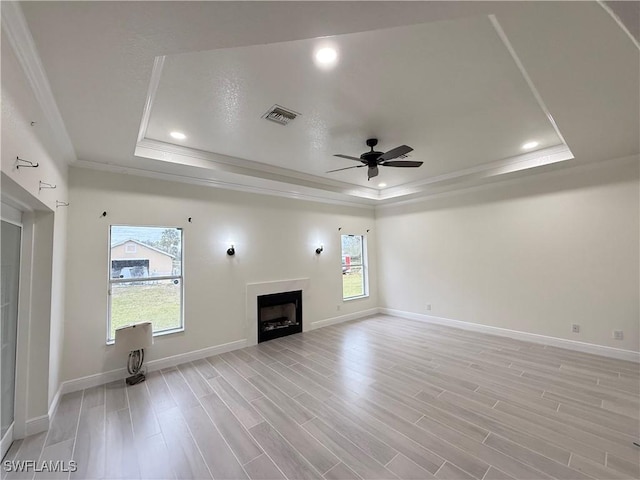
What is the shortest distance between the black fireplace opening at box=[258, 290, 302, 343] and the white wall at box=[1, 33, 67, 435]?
8.97 ft

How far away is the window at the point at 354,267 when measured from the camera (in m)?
6.42

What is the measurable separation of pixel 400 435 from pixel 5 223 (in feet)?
12.1

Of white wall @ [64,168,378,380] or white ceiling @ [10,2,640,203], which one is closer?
white ceiling @ [10,2,640,203]

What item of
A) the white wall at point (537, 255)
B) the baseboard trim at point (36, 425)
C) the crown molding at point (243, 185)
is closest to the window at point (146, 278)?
the crown molding at point (243, 185)

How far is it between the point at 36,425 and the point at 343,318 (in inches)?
192

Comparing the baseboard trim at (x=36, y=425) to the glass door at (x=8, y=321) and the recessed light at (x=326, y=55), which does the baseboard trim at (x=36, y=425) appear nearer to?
the glass door at (x=8, y=321)

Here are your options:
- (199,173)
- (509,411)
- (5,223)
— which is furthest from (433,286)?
(5,223)

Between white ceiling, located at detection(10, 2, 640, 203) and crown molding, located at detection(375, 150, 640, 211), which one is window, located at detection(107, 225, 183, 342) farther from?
crown molding, located at detection(375, 150, 640, 211)

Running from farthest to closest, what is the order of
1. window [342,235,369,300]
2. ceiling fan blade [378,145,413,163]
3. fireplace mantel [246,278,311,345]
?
window [342,235,369,300], fireplace mantel [246,278,311,345], ceiling fan blade [378,145,413,163]

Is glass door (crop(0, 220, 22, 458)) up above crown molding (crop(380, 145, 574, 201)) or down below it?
below

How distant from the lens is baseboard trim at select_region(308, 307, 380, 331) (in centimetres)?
562

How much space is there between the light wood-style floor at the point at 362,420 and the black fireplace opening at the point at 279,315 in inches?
40.5

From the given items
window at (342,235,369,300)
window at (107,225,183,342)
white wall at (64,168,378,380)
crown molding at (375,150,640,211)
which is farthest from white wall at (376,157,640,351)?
window at (107,225,183,342)

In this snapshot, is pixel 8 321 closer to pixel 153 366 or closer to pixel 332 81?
pixel 153 366
